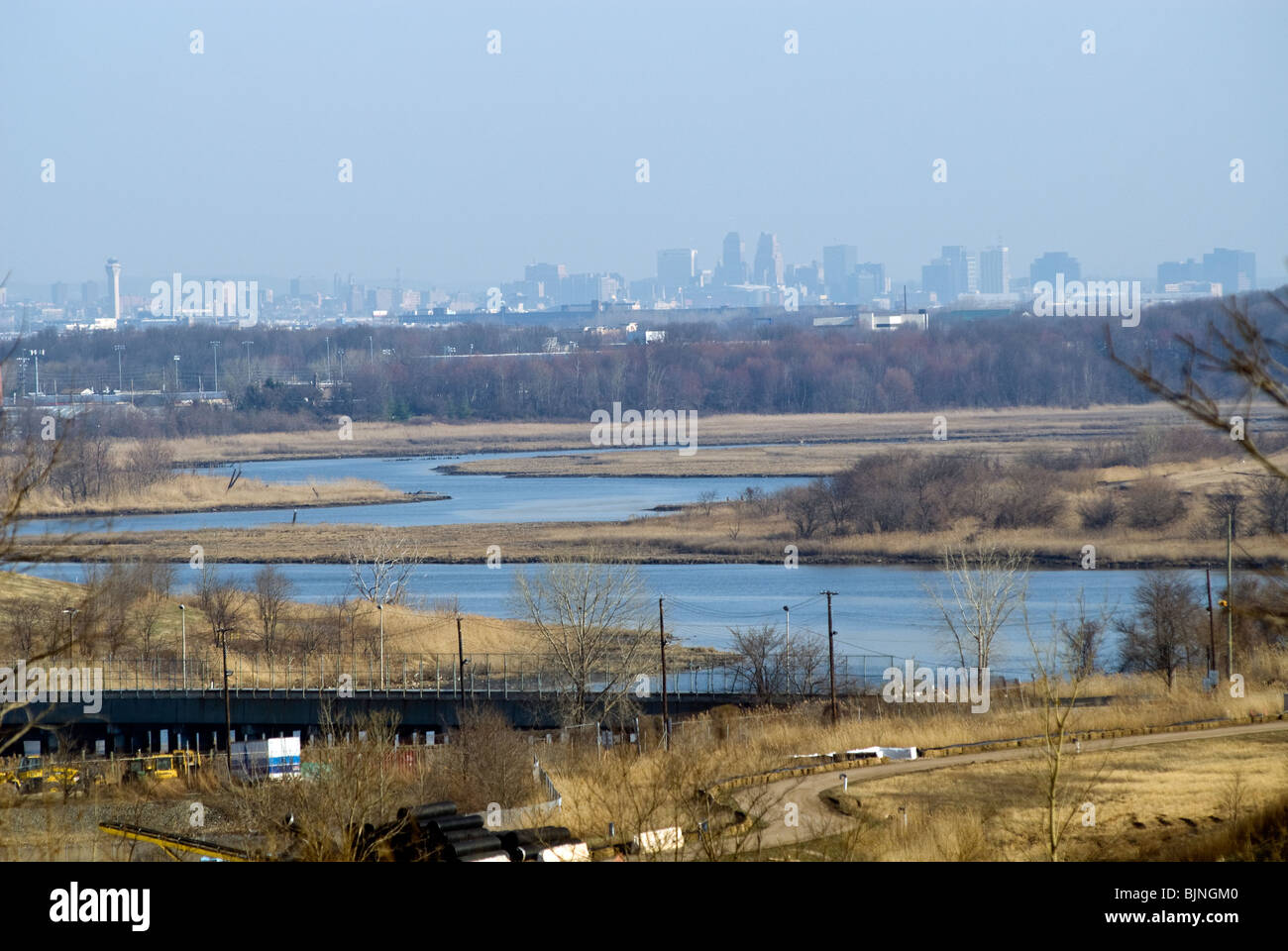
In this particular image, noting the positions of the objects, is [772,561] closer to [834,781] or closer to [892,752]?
[892,752]

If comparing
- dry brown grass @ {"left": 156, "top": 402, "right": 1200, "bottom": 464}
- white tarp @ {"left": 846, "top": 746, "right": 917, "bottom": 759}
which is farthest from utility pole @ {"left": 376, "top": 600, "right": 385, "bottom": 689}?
dry brown grass @ {"left": 156, "top": 402, "right": 1200, "bottom": 464}

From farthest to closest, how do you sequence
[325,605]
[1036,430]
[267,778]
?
[1036,430]
[325,605]
[267,778]

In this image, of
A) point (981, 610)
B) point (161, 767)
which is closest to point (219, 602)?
point (161, 767)

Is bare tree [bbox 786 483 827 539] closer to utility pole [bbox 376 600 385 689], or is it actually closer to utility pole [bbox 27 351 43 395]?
utility pole [bbox 376 600 385 689]
